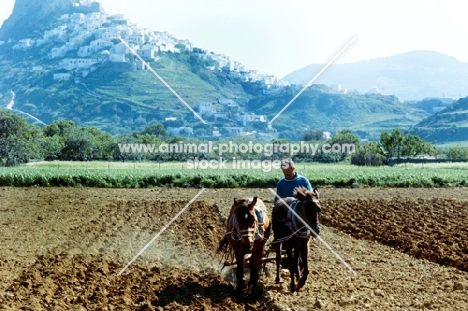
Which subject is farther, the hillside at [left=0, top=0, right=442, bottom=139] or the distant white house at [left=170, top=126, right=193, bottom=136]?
the hillside at [left=0, top=0, right=442, bottom=139]

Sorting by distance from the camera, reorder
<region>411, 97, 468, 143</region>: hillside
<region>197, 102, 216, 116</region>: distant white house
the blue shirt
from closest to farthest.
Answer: the blue shirt < <region>197, 102, 216, 116</region>: distant white house < <region>411, 97, 468, 143</region>: hillside

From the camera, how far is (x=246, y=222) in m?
9.51

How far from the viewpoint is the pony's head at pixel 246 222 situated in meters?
9.38

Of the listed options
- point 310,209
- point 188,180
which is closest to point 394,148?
point 188,180

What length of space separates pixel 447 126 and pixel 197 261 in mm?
156860

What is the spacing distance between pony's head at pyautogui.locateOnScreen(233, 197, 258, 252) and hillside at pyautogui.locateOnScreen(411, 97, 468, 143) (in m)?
142

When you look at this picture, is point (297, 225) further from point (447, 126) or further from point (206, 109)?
point (447, 126)

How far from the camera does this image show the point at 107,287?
407 inches

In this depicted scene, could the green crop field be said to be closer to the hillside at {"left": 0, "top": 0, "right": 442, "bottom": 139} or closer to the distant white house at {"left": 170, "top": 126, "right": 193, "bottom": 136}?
the hillside at {"left": 0, "top": 0, "right": 442, "bottom": 139}

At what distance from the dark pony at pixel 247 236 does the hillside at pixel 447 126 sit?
141m

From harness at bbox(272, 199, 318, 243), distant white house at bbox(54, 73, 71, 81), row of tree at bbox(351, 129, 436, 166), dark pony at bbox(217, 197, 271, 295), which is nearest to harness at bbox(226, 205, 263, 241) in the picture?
dark pony at bbox(217, 197, 271, 295)

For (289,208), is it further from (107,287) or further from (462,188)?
(462,188)

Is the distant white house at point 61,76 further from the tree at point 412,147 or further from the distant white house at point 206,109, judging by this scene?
the tree at point 412,147

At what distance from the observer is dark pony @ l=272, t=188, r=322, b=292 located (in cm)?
974
